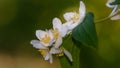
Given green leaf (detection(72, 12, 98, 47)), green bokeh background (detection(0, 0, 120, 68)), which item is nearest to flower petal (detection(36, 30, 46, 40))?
green leaf (detection(72, 12, 98, 47))

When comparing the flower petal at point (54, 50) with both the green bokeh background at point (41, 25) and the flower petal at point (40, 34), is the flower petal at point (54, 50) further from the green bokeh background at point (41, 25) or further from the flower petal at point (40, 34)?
the green bokeh background at point (41, 25)

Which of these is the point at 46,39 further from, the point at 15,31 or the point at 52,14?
the point at 15,31

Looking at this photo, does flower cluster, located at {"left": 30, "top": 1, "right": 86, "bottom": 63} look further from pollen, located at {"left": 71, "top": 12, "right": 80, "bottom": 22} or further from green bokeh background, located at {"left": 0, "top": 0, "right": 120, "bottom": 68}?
green bokeh background, located at {"left": 0, "top": 0, "right": 120, "bottom": 68}

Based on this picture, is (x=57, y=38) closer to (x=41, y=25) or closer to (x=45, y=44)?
(x=45, y=44)

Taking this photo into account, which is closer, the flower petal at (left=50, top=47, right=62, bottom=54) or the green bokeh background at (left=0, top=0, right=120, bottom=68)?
the flower petal at (left=50, top=47, right=62, bottom=54)

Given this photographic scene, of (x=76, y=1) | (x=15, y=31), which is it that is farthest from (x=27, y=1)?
(x=76, y=1)

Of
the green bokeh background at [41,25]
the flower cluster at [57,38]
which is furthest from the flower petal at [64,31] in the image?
the green bokeh background at [41,25]

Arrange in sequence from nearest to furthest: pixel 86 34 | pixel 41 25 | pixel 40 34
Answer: pixel 86 34 < pixel 40 34 < pixel 41 25

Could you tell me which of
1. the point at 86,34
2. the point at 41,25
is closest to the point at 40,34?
the point at 86,34

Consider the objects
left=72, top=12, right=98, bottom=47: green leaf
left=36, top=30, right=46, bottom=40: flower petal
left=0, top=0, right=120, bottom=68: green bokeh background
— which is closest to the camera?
left=72, top=12, right=98, bottom=47: green leaf
